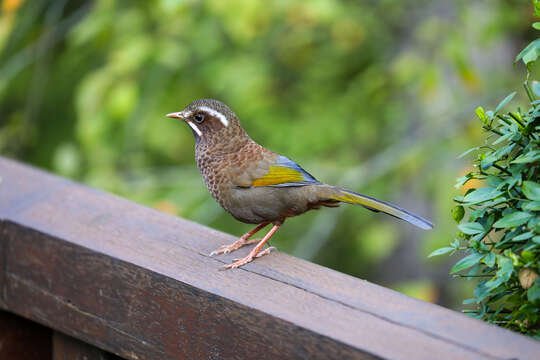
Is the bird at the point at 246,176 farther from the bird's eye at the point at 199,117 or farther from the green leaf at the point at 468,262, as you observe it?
the green leaf at the point at 468,262

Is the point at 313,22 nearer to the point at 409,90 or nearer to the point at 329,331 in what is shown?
the point at 409,90

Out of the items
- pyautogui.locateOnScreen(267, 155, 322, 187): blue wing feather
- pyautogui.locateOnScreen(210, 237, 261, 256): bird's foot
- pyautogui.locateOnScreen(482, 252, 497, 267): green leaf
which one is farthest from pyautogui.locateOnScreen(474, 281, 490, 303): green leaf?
pyautogui.locateOnScreen(267, 155, 322, 187): blue wing feather

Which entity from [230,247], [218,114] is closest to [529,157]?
[230,247]

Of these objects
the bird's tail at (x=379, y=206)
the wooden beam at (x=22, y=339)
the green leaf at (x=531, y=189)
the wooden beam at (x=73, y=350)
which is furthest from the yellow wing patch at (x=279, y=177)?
the green leaf at (x=531, y=189)

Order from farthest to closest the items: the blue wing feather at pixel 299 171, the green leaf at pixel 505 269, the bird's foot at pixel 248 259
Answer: the blue wing feather at pixel 299 171 < the bird's foot at pixel 248 259 < the green leaf at pixel 505 269

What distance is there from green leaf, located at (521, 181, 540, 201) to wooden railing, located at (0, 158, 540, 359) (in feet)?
1.01

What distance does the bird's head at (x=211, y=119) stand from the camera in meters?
2.62

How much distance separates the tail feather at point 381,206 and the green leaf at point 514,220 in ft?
1.65

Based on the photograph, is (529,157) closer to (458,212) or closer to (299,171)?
(458,212)

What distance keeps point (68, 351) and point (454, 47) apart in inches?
118

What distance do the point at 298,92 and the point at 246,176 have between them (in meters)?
4.26

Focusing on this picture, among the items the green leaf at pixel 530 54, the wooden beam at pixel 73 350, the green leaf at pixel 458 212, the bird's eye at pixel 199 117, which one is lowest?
the wooden beam at pixel 73 350

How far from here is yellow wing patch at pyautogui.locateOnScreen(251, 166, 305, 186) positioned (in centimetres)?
262

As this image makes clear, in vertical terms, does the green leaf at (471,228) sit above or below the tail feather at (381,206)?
above
